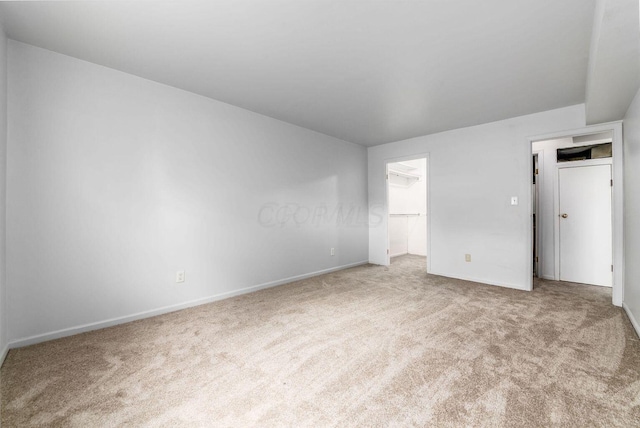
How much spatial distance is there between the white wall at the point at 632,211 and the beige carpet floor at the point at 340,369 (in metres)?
0.23

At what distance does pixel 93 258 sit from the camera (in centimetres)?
239

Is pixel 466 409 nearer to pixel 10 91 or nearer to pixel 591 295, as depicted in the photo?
pixel 591 295

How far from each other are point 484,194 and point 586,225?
1.46 metres

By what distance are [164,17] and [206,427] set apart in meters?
2.48

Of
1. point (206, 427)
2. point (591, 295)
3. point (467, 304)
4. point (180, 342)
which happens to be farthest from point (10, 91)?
point (591, 295)

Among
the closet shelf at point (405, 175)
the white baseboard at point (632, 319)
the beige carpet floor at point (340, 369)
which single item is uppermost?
the closet shelf at point (405, 175)

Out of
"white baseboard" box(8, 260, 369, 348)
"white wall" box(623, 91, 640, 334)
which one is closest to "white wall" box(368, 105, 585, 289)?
"white wall" box(623, 91, 640, 334)

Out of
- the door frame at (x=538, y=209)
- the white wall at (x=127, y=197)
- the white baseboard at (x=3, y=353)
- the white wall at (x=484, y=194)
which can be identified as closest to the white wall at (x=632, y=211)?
the white wall at (x=484, y=194)

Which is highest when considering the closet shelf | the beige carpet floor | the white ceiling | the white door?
the white ceiling

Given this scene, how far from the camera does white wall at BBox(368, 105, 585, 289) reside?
364 cm

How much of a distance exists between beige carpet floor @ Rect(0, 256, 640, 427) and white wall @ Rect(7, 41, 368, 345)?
38cm

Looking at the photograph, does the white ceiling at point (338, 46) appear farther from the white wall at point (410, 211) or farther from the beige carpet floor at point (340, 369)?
the white wall at point (410, 211)

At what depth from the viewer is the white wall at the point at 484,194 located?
3.64m

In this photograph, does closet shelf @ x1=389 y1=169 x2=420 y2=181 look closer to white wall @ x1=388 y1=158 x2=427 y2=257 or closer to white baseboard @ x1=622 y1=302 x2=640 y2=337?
white wall @ x1=388 y1=158 x2=427 y2=257
